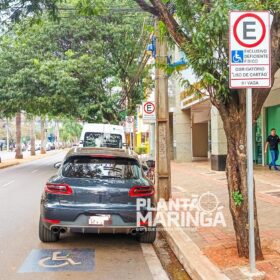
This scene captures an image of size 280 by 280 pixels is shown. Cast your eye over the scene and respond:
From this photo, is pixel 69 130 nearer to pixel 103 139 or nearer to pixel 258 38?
pixel 103 139

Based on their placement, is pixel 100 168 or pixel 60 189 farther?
pixel 100 168

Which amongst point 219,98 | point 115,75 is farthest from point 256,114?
point 115,75

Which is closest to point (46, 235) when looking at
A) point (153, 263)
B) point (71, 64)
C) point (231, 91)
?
point (153, 263)

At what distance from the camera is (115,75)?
2503cm

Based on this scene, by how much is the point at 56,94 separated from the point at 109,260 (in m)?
17.1

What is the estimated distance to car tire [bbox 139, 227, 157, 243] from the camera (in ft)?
22.6

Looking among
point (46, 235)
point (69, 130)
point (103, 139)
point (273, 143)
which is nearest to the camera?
point (46, 235)

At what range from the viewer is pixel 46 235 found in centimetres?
690

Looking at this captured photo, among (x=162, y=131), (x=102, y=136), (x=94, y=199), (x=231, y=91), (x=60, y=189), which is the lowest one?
(x=94, y=199)

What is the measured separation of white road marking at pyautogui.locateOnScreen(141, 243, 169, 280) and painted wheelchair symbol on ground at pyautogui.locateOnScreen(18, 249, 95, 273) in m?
0.79

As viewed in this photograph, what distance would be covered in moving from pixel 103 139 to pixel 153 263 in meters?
12.4

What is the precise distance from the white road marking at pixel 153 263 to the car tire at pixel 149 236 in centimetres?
8

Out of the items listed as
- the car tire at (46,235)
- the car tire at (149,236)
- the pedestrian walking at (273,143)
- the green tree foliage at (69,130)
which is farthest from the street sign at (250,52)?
the green tree foliage at (69,130)

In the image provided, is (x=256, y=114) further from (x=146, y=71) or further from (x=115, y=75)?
(x=146, y=71)
